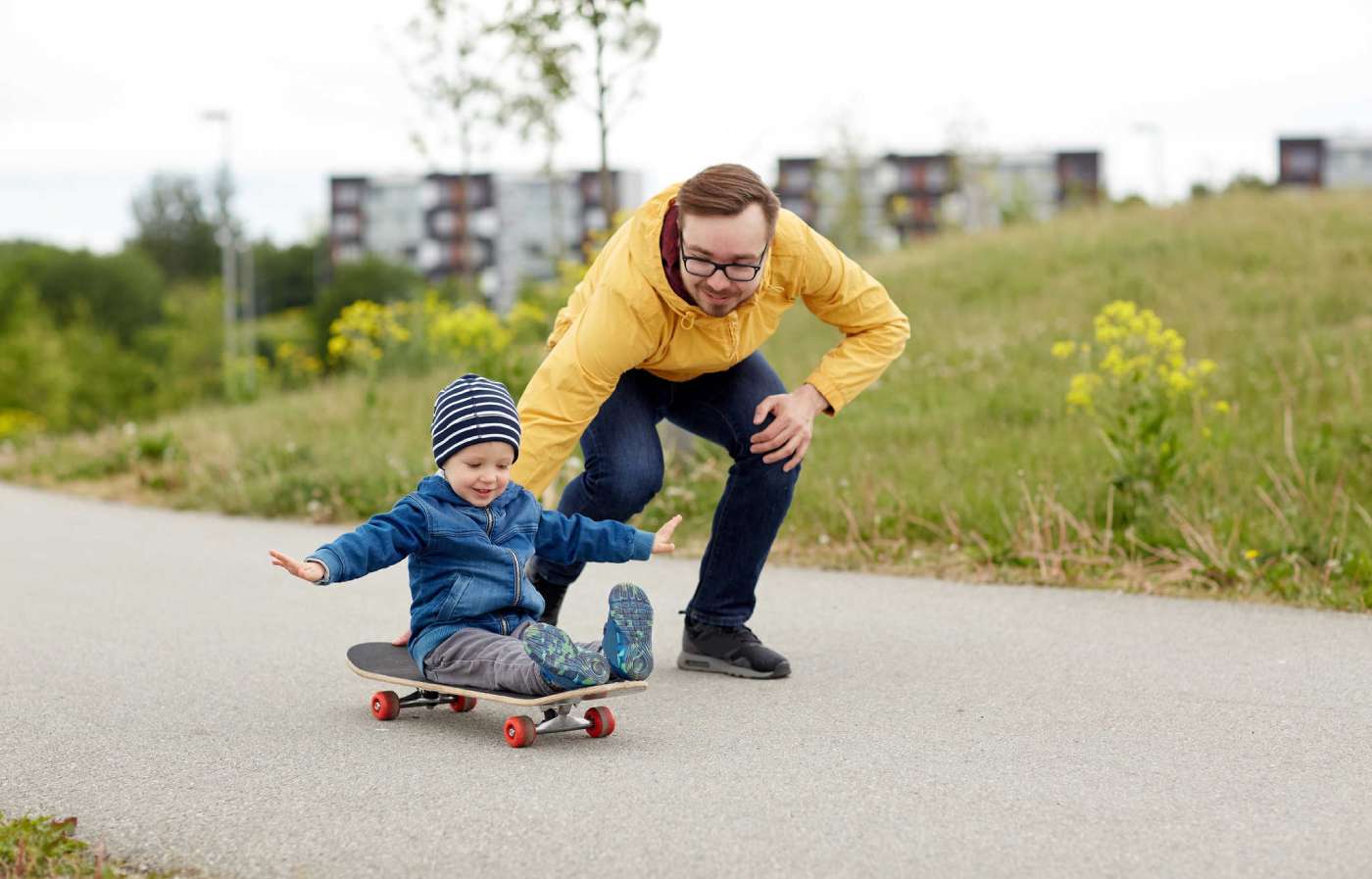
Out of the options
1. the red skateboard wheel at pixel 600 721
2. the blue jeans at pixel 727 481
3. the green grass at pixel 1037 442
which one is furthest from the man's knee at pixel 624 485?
the green grass at pixel 1037 442

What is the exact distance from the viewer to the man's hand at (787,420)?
454 centimetres

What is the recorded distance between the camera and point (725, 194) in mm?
3955

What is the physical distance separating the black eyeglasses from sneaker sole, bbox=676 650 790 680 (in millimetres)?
1295

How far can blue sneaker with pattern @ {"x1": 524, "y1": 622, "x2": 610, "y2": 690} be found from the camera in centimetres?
368

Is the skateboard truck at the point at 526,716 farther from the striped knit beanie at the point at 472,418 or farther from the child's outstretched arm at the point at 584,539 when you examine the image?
the striped knit beanie at the point at 472,418

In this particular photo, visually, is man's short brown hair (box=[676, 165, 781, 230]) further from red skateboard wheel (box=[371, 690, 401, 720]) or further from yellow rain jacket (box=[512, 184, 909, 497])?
red skateboard wheel (box=[371, 690, 401, 720])

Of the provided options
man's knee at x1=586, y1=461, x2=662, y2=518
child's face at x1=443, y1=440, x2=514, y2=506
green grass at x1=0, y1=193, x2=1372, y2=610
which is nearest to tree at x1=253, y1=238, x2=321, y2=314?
green grass at x1=0, y1=193, x2=1372, y2=610

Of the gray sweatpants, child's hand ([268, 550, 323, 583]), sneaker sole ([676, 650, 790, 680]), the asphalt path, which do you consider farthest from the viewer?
sneaker sole ([676, 650, 790, 680])

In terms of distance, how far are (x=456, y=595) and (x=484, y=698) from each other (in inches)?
12.2

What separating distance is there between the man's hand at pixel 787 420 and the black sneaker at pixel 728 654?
58 cm

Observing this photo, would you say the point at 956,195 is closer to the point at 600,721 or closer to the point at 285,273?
the point at 600,721

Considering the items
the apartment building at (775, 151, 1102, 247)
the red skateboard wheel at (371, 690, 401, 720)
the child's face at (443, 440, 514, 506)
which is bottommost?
the red skateboard wheel at (371, 690, 401, 720)

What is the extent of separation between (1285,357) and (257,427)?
26.7 feet

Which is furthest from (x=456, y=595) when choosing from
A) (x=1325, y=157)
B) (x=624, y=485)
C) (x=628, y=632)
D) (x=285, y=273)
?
(x=1325, y=157)
